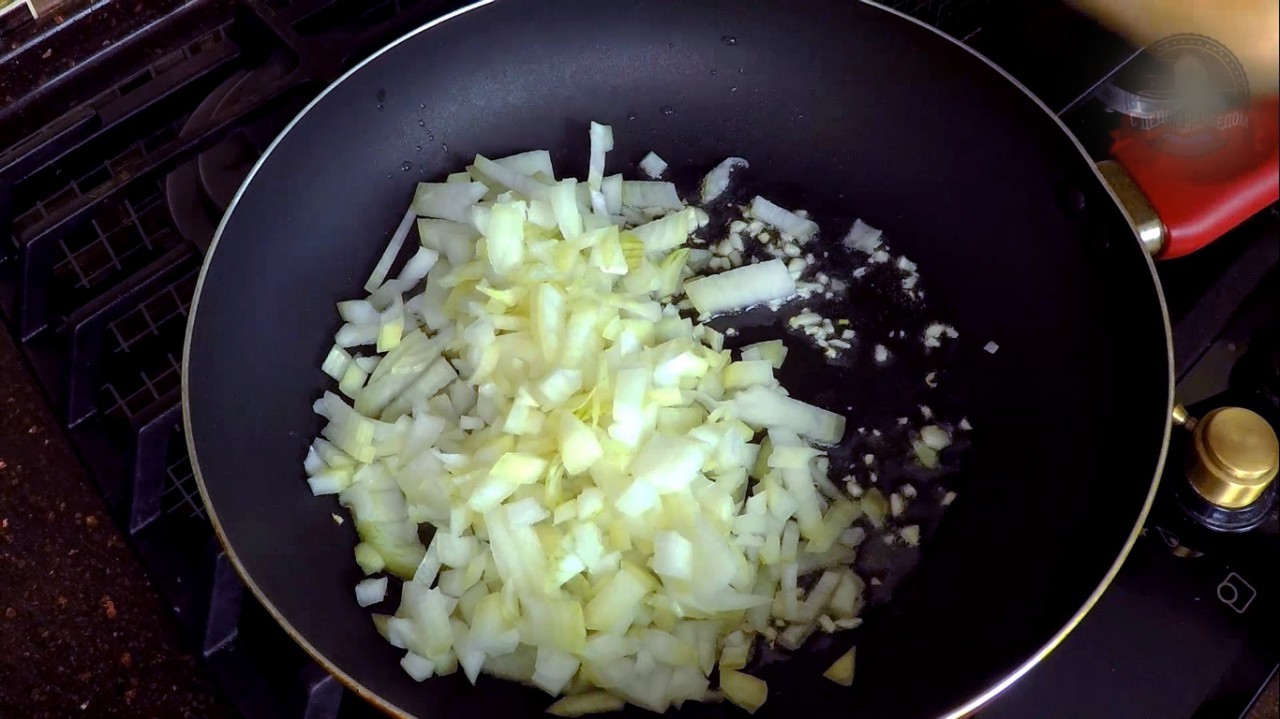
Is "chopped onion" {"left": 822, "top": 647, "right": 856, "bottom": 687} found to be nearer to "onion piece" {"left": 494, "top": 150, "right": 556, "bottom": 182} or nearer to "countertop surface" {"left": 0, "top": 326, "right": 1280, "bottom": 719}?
"countertop surface" {"left": 0, "top": 326, "right": 1280, "bottom": 719}

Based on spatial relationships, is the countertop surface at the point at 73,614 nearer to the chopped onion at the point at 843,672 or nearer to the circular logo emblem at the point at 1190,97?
the chopped onion at the point at 843,672

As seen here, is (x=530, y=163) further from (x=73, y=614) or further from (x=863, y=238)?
(x=73, y=614)

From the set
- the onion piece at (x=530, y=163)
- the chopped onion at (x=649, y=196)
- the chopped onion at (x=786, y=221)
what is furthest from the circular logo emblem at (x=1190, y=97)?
the onion piece at (x=530, y=163)

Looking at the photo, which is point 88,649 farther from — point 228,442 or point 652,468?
point 652,468

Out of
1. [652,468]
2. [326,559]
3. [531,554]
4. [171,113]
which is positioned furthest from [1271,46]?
[171,113]

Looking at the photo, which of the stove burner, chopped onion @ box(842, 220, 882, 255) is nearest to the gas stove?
the stove burner

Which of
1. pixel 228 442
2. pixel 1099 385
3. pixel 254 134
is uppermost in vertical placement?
pixel 254 134
